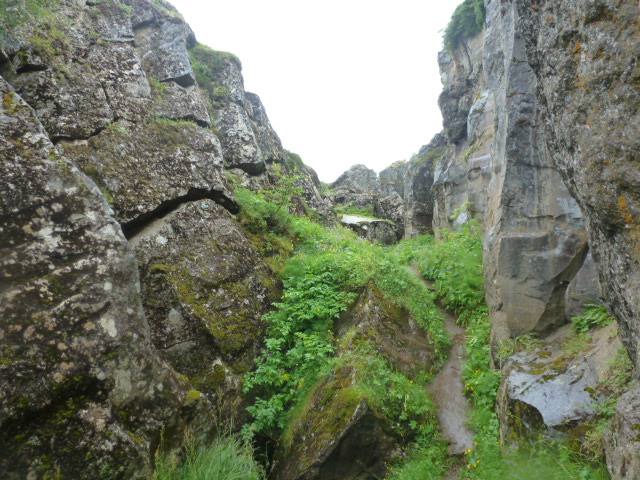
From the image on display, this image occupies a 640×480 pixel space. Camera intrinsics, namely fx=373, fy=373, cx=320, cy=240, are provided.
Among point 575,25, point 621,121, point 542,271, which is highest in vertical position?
point 575,25

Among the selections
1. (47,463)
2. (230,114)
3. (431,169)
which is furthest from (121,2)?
(431,169)

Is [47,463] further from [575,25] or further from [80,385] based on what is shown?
[575,25]

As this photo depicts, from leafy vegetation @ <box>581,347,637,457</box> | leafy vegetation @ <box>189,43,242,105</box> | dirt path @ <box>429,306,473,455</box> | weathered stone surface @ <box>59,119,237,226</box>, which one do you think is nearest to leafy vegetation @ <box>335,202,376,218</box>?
leafy vegetation @ <box>189,43,242,105</box>

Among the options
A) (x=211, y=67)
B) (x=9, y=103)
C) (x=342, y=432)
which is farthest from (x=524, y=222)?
(x=211, y=67)

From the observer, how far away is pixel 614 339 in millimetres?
4730

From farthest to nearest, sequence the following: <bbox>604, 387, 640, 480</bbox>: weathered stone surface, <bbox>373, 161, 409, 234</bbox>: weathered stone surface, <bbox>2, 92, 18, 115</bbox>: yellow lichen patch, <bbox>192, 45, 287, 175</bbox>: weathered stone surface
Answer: <bbox>373, 161, 409, 234</bbox>: weathered stone surface < <bbox>192, 45, 287, 175</bbox>: weathered stone surface < <bbox>2, 92, 18, 115</bbox>: yellow lichen patch < <bbox>604, 387, 640, 480</bbox>: weathered stone surface

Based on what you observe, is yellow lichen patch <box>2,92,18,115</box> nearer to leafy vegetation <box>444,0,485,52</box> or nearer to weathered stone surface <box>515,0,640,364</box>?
weathered stone surface <box>515,0,640,364</box>

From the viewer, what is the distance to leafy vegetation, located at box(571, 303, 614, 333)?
5.38m

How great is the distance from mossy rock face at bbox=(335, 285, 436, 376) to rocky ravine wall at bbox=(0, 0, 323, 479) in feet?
5.91

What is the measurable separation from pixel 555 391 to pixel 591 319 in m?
1.58

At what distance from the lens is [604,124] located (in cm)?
334

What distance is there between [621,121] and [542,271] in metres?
3.90

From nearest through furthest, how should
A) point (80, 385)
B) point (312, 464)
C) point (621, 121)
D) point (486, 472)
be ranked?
point (621, 121) → point (80, 385) → point (486, 472) → point (312, 464)

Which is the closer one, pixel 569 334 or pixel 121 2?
pixel 569 334
